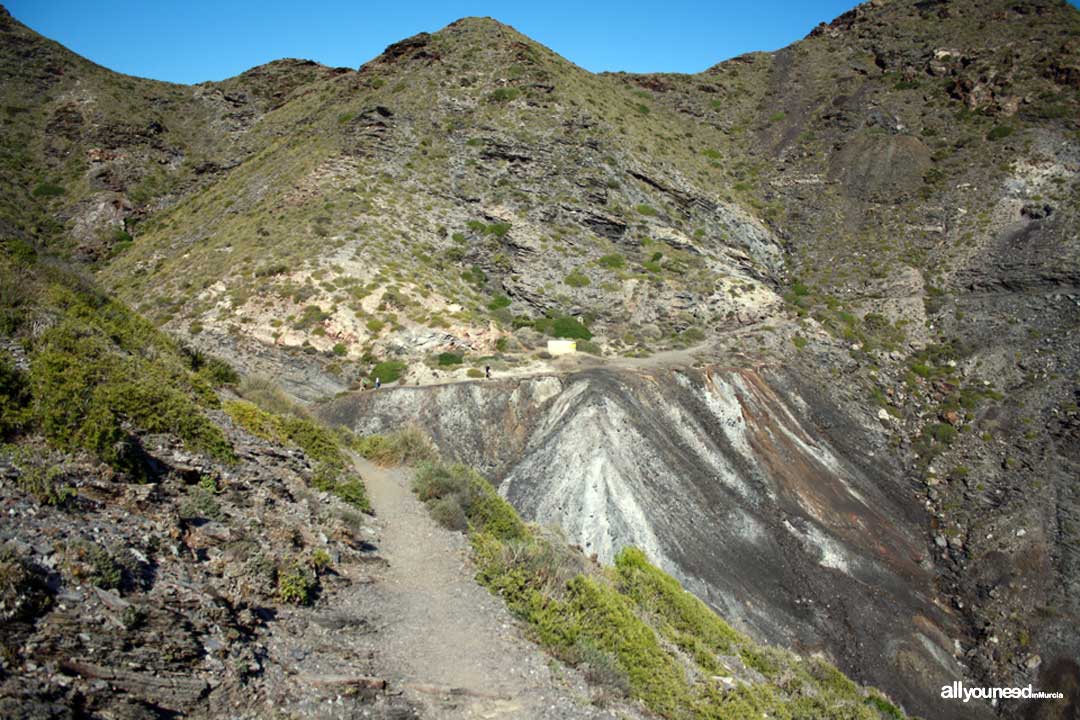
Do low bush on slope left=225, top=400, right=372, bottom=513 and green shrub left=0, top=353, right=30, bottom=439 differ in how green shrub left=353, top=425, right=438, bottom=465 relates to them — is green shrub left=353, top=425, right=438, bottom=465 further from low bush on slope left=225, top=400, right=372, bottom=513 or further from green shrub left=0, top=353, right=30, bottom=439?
green shrub left=0, top=353, right=30, bottom=439

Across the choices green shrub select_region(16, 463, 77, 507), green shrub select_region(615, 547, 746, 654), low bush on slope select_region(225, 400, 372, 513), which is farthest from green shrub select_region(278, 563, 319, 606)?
green shrub select_region(615, 547, 746, 654)

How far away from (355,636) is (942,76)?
266ft

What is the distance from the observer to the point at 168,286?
36469mm

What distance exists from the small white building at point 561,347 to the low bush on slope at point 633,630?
1766 centimetres

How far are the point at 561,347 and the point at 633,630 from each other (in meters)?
24.2

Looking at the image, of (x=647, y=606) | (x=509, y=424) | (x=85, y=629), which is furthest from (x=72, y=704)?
(x=509, y=424)

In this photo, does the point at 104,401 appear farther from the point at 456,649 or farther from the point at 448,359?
the point at 448,359

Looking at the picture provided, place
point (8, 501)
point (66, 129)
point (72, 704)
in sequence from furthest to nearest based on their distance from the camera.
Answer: point (66, 129), point (8, 501), point (72, 704)

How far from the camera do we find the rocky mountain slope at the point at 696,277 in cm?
2381

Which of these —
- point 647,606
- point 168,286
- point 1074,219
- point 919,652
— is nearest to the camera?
point 647,606

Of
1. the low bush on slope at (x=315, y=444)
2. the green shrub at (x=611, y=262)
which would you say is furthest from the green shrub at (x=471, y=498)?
the green shrub at (x=611, y=262)

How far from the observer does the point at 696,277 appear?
4475 centimetres

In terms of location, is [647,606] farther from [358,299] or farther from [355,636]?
[358,299]

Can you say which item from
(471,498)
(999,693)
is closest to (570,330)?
(471,498)
